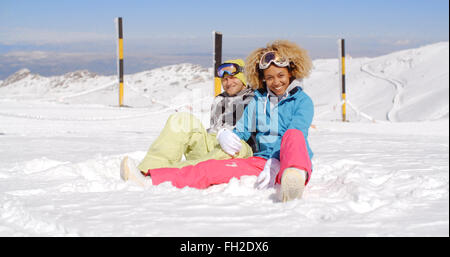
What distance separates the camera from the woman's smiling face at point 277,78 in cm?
316

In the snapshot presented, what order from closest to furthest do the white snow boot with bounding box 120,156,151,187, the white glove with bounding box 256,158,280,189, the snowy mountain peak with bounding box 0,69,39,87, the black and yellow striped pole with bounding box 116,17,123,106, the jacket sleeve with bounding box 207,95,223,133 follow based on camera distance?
the white glove with bounding box 256,158,280,189, the white snow boot with bounding box 120,156,151,187, the jacket sleeve with bounding box 207,95,223,133, the black and yellow striped pole with bounding box 116,17,123,106, the snowy mountain peak with bounding box 0,69,39,87

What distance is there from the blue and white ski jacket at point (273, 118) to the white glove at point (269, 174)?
0.43 feet

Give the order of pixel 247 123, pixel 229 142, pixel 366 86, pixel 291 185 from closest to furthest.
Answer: pixel 291 185 < pixel 229 142 < pixel 247 123 < pixel 366 86

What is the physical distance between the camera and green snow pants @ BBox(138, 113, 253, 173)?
316cm

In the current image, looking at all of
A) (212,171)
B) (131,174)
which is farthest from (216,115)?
(131,174)

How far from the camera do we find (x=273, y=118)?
Answer: 3.16 meters

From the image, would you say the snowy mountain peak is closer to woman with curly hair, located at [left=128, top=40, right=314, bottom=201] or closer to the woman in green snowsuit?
the woman in green snowsuit

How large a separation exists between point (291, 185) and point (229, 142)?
2.54 feet

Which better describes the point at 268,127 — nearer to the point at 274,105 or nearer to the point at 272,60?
the point at 274,105

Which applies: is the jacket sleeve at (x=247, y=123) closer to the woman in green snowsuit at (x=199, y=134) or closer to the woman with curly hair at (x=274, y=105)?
the woman with curly hair at (x=274, y=105)

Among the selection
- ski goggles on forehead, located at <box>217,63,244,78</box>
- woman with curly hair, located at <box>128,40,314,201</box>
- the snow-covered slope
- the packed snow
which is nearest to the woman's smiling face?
woman with curly hair, located at <box>128,40,314,201</box>

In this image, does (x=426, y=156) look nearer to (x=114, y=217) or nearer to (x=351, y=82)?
(x=114, y=217)

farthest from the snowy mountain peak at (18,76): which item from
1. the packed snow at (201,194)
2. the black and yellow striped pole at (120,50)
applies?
the packed snow at (201,194)

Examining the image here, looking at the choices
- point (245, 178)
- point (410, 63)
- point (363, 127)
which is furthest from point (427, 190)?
point (410, 63)
